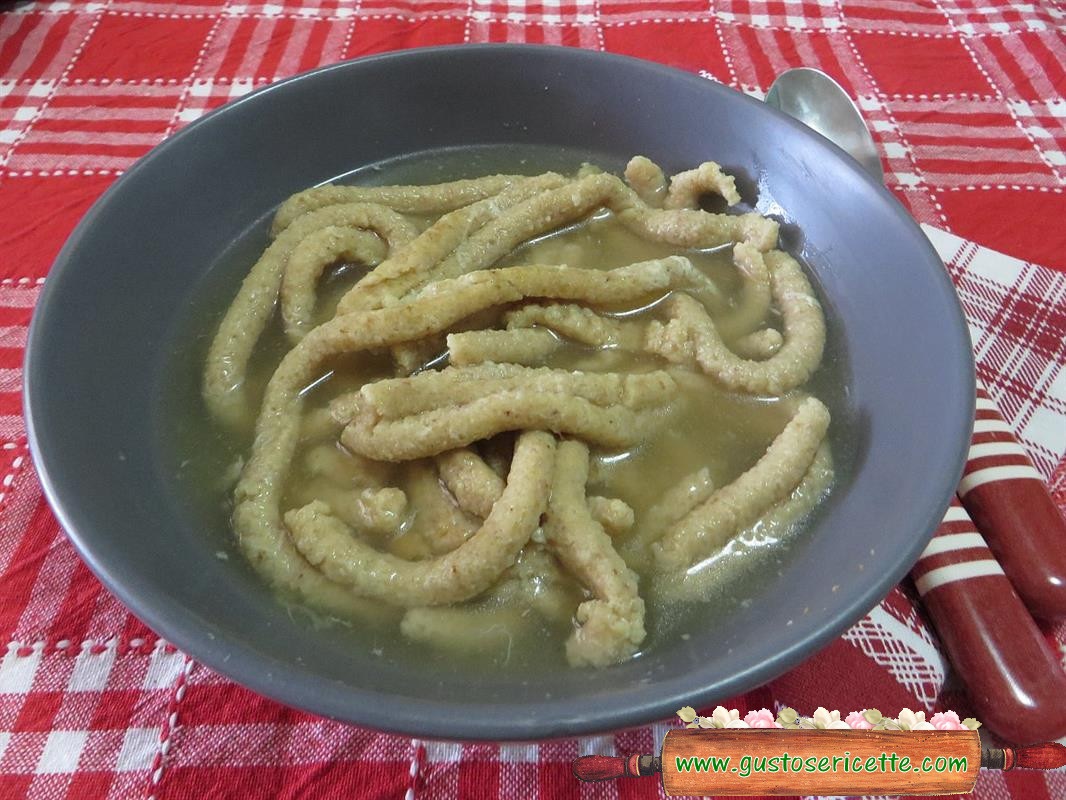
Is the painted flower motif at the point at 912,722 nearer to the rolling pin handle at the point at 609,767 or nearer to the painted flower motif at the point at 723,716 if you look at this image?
the painted flower motif at the point at 723,716

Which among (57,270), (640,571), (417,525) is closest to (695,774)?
(640,571)

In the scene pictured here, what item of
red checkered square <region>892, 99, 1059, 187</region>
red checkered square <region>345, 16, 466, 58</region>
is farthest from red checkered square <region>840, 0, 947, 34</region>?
red checkered square <region>345, 16, 466, 58</region>

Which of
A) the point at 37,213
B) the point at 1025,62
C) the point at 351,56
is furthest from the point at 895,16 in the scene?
the point at 37,213

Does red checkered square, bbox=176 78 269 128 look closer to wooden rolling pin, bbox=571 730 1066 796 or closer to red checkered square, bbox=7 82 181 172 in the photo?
red checkered square, bbox=7 82 181 172

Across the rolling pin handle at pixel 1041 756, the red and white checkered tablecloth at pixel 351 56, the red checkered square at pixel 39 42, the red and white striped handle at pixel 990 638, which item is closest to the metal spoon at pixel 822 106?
the red and white checkered tablecloth at pixel 351 56

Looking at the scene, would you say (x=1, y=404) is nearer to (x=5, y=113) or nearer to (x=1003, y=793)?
(x=5, y=113)

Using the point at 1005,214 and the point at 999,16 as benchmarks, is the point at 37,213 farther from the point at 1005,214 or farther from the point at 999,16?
the point at 999,16
